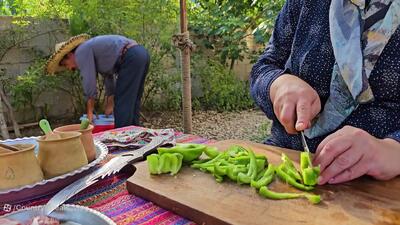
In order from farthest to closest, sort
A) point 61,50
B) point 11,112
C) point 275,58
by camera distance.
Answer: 1. point 11,112
2. point 61,50
3. point 275,58

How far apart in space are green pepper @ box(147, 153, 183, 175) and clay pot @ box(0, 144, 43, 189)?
257 millimetres

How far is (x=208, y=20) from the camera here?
5574 millimetres

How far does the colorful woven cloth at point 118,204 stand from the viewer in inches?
31.0

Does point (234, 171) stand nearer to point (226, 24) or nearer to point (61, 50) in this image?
point (61, 50)

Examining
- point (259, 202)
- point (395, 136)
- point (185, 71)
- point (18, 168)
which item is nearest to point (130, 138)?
point (18, 168)

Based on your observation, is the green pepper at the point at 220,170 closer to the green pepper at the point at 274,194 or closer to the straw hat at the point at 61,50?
the green pepper at the point at 274,194

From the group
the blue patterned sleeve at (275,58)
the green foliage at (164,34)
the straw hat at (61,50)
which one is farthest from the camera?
the green foliage at (164,34)

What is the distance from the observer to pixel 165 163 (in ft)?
3.14

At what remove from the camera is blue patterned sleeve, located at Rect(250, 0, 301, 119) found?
117 cm

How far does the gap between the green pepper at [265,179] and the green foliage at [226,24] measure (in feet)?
14.6

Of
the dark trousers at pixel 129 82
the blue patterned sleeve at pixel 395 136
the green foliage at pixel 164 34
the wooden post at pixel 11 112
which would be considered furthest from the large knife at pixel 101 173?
the wooden post at pixel 11 112

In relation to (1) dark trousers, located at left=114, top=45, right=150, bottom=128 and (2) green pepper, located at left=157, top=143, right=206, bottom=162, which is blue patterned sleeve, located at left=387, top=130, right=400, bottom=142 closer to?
(2) green pepper, located at left=157, top=143, right=206, bottom=162

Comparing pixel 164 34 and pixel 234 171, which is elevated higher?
pixel 164 34

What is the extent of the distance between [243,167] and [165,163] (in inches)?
7.4
